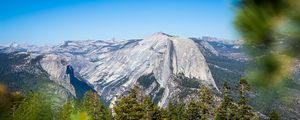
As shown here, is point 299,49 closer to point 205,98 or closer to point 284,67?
point 284,67

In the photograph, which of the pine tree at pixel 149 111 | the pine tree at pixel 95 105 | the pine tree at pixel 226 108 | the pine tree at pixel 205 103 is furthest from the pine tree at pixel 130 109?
the pine tree at pixel 95 105

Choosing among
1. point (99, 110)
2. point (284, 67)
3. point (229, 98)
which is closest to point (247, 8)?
point (284, 67)

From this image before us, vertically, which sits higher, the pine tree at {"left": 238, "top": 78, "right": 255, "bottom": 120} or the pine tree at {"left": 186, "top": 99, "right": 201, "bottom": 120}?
the pine tree at {"left": 238, "top": 78, "right": 255, "bottom": 120}

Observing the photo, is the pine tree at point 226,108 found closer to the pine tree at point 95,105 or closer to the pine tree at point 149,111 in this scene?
the pine tree at point 149,111

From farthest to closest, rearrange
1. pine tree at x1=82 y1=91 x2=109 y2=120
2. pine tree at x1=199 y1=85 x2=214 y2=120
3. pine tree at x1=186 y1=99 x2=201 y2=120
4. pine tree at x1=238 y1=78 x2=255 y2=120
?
pine tree at x1=82 y1=91 x2=109 y2=120, pine tree at x1=186 y1=99 x2=201 y2=120, pine tree at x1=199 y1=85 x2=214 y2=120, pine tree at x1=238 y1=78 x2=255 y2=120

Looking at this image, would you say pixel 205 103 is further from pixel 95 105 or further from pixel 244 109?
pixel 95 105

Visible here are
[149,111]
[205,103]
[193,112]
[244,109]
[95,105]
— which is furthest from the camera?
[95,105]

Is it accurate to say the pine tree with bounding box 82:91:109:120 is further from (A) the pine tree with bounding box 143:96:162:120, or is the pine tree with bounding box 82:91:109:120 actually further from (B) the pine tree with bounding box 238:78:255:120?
(B) the pine tree with bounding box 238:78:255:120

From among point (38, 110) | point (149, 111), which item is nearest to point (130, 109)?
point (149, 111)

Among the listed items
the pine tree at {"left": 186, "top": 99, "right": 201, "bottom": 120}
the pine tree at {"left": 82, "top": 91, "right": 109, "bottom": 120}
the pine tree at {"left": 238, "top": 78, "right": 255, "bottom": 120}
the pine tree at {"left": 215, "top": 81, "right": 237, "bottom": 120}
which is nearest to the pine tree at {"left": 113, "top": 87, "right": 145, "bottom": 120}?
the pine tree at {"left": 238, "top": 78, "right": 255, "bottom": 120}
